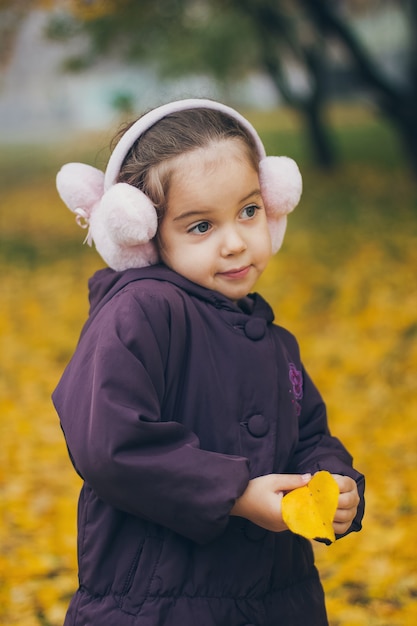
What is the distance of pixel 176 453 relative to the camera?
1729 mm

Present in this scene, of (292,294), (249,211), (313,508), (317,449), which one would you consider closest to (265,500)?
(313,508)

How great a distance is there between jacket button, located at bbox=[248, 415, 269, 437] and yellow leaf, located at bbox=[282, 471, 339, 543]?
5.8 inches

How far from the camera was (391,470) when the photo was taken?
4.47 m

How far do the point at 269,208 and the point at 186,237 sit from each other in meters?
0.31

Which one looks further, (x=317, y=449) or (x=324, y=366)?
(x=324, y=366)

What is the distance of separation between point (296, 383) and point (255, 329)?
23 cm

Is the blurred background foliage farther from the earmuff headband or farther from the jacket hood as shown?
the jacket hood

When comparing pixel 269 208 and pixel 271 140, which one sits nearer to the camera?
pixel 269 208

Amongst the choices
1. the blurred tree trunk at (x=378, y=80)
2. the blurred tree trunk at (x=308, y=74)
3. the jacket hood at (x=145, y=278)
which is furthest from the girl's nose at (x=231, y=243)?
the blurred tree trunk at (x=308, y=74)

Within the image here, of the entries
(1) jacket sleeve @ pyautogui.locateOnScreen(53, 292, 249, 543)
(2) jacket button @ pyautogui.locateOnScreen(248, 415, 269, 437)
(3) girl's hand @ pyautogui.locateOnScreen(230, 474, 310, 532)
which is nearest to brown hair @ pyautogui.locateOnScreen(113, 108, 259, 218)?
(1) jacket sleeve @ pyautogui.locateOnScreen(53, 292, 249, 543)

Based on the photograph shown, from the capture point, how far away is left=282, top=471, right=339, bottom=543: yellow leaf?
5.66 ft

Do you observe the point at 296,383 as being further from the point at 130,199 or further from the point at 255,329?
the point at 130,199

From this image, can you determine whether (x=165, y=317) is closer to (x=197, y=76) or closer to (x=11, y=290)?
(x=11, y=290)

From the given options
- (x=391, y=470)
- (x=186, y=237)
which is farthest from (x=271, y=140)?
(x=186, y=237)
